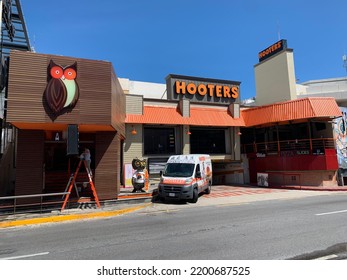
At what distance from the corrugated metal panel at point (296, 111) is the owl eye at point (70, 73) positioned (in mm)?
17856

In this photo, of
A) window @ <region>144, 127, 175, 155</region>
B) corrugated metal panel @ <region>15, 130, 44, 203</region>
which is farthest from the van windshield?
corrugated metal panel @ <region>15, 130, 44, 203</region>

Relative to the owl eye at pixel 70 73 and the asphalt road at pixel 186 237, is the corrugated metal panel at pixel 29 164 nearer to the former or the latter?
the owl eye at pixel 70 73

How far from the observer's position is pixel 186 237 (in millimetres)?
7406

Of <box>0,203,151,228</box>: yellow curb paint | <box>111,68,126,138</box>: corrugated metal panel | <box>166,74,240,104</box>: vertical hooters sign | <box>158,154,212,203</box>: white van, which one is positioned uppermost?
<box>166,74,240,104</box>: vertical hooters sign

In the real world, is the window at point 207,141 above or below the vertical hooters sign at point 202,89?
below

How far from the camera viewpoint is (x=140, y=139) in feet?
72.0

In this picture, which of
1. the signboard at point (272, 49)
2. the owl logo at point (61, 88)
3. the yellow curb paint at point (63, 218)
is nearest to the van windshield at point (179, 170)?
the yellow curb paint at point (63, 218)

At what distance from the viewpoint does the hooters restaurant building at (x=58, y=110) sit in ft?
39.1

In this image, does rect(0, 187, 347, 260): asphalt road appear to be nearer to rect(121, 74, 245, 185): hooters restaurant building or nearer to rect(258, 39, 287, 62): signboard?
rect(121, 74, 245, 185): hooters restaurant building

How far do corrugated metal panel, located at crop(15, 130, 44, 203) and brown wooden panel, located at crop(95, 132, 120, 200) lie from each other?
9.24 ft

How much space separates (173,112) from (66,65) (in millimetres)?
12169

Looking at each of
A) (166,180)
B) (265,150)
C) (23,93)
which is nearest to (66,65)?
(23,93)

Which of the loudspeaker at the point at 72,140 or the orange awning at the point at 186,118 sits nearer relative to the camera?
the loudspeaker at the point at 72,140

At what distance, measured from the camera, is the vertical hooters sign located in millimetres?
27062
